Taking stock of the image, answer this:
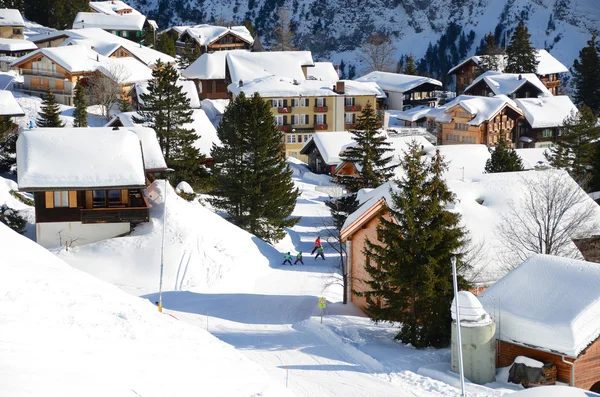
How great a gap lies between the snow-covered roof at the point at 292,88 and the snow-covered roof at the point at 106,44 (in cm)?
1090

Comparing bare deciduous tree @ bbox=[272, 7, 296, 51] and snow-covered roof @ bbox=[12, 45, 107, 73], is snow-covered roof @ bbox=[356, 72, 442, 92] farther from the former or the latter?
bare deciduous tree @ bbox=[272, 7, 296, 51]

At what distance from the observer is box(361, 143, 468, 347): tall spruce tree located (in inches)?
1136

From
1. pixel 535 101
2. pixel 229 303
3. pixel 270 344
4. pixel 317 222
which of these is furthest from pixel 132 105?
pixel 270 344

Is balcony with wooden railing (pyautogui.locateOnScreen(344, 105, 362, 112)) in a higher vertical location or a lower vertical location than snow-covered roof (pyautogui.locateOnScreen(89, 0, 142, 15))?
lower

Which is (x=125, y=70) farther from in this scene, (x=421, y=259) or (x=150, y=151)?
(x=421, y=259)

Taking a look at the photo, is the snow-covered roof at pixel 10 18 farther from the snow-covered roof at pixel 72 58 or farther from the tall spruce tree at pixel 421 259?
the tall spruce tree at pixel 421 259

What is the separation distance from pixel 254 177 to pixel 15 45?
58.1m

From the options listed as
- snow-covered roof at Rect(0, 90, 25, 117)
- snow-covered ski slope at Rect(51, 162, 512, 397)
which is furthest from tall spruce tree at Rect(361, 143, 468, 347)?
snow-covered roof at Rect(0, 90, 25, 117)

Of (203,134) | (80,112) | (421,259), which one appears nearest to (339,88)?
(80,112)

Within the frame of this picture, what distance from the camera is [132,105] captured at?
3041 inches

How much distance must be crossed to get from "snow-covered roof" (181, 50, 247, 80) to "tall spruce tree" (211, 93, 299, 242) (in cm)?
4710

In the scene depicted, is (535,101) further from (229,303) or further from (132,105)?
(229,303)

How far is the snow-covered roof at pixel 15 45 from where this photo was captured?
309 ft

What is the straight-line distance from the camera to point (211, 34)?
11819 cm
